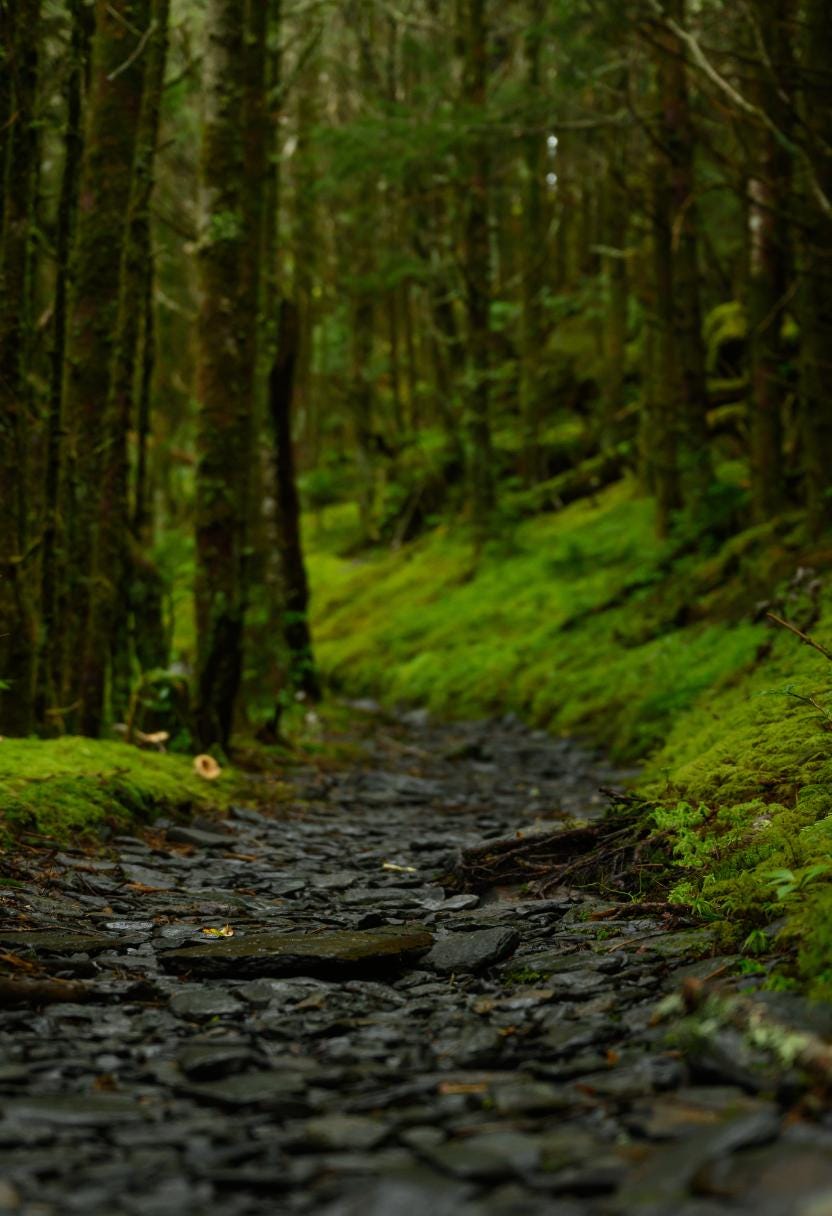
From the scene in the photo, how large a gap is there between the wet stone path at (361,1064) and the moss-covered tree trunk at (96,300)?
2866 millimetres

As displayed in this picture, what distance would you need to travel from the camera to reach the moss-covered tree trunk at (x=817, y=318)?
9359 millimetres

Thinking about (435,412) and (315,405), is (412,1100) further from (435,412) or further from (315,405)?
(315,405)

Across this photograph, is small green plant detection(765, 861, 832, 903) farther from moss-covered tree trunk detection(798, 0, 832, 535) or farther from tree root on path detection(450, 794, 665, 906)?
moss-covered tree trunk detection(798, 0, 832, 535)

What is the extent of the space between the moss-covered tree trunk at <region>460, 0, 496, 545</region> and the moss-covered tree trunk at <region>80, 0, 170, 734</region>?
1083 cm

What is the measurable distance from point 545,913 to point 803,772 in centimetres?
128

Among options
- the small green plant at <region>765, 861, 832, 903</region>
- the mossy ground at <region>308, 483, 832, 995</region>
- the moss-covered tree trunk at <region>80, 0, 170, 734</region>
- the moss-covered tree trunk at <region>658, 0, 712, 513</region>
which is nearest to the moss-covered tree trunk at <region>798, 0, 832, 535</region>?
the mossy ground at <region>308, 483, 832, 995</region>

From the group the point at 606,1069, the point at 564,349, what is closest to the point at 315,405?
the point at 564,349

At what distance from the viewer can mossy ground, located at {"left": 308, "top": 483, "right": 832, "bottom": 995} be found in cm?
413

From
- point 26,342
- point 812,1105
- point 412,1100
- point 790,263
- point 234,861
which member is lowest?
point 234,861

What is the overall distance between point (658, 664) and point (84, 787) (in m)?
6.06

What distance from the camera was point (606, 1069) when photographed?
2.69 m

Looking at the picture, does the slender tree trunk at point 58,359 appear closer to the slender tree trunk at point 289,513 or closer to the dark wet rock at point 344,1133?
the dark wet rock at point 344,1133

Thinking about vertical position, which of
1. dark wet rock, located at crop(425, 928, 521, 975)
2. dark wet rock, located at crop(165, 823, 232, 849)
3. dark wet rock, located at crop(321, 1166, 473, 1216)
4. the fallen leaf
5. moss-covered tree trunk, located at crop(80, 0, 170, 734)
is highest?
moss-covered tree trunk, located at crop(80, 0, 170, 734)

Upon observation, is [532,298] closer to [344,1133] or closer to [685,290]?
[685,290]
